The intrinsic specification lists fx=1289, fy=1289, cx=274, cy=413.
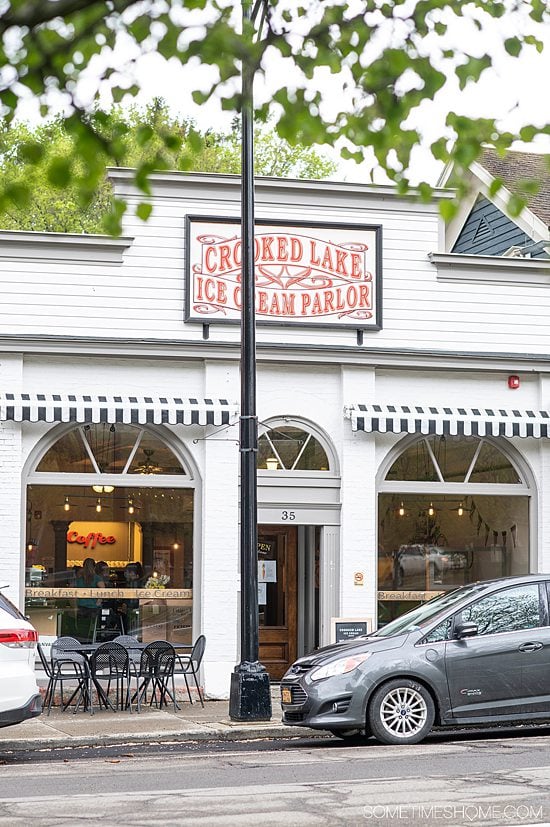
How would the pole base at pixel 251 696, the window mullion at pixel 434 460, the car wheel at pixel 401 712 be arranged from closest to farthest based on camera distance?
the car wheel at pixel 401 712 → the pole base at pixel 251 696 → the window mullion at pixel 434 460

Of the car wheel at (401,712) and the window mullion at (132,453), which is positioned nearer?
the car wheel at (401,712)

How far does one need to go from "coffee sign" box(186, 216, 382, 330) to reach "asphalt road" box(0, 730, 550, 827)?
Result: 703 cm

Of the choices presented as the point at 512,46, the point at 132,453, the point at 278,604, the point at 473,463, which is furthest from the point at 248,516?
the point at 512,46

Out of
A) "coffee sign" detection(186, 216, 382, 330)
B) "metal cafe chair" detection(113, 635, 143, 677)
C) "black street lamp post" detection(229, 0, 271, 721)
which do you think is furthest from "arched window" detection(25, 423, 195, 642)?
"black street lamp post" detection(229, 0, 271, 721)

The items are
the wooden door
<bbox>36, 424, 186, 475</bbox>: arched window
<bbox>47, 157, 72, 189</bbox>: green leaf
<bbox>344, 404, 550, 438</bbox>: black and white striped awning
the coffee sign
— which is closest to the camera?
<bbox>47, 157, 72, 189</bbox>: green leaf

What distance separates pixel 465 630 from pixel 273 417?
6.17m

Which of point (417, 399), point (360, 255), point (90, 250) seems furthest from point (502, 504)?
point (90, 250)

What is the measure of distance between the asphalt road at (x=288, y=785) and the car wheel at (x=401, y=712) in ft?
0.80

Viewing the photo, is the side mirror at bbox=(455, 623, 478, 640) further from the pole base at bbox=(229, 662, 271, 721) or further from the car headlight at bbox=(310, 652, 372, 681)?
the pole base at bbox=(229, 662, 271, 721)

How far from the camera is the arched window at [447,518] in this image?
18.2 meters

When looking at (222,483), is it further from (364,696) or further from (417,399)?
(364,696)

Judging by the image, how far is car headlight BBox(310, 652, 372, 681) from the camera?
480 inches

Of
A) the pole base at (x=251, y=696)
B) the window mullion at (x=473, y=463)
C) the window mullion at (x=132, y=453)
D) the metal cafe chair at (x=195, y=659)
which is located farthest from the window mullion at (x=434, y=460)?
the pole base at (x=251, y=696)

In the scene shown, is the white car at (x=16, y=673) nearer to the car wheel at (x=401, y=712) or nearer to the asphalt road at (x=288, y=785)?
the asphalt road at (x=288, y=785)
